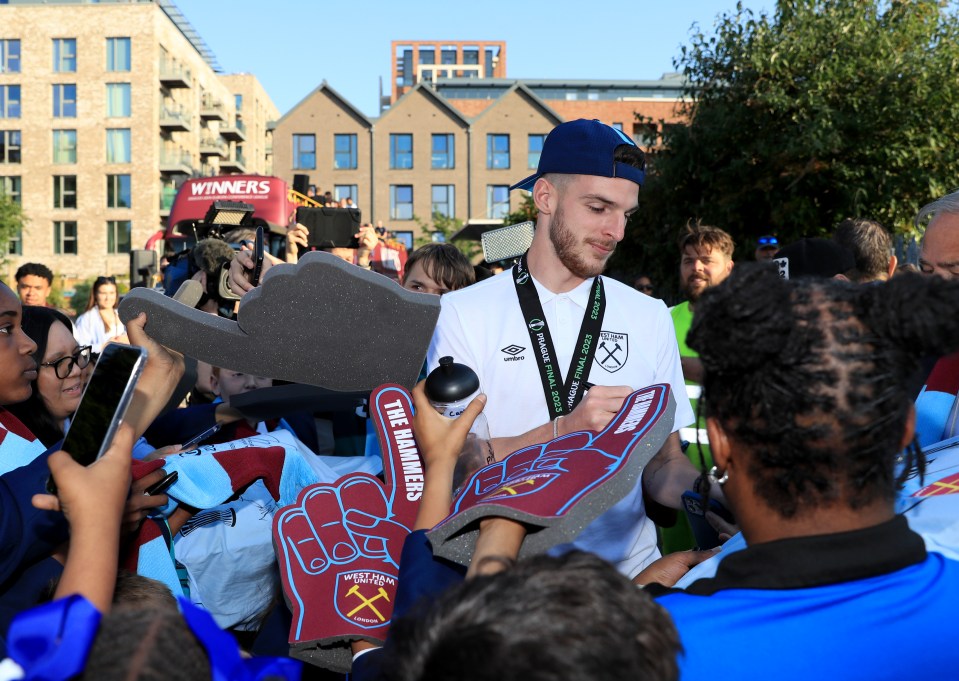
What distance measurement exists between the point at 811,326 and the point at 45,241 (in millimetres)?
56927

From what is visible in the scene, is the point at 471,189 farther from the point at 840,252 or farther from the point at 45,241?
the point at 840,252

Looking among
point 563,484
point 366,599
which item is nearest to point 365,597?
point 366,599

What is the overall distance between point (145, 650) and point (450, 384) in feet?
2.73

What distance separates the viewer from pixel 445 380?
180 cm

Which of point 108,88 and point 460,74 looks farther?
point 460,74

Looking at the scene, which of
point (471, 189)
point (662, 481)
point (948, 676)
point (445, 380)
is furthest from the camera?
point (471, 189)

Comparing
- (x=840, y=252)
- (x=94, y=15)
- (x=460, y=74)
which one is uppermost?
(x=460, y=74)

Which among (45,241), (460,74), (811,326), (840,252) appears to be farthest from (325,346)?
(460,74)

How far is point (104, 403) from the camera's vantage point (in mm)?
1657

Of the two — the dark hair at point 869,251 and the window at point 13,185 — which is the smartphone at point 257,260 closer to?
the dark hair at point 869,251

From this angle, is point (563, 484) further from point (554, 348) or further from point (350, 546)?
point (554, 348)

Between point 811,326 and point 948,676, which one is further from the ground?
point 811,326

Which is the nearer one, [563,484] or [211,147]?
[563,484]

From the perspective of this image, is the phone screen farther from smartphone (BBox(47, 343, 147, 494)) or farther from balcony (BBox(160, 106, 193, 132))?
balcony (BBox(160, 106, 193, 132))
